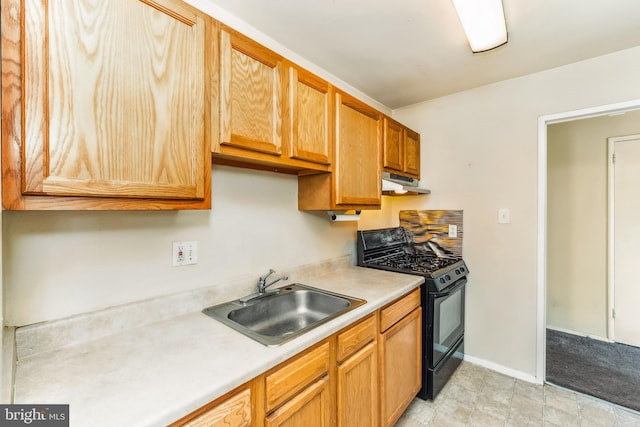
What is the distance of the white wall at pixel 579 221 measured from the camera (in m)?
2.79

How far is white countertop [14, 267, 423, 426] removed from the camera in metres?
0.73

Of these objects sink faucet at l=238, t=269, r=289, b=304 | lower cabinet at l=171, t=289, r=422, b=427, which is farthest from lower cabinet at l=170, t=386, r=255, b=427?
sink faucet at l=238, t=269, r=289, b=304

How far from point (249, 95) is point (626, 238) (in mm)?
3638

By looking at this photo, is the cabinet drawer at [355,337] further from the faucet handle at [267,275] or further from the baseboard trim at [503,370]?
the baseboard trim at [503,370]

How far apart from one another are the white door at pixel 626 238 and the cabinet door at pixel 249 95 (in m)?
3.36

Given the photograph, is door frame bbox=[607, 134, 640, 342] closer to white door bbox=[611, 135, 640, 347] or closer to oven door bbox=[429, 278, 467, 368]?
white door bbox=[611, 135, 640, 347]

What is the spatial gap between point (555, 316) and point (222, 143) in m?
3.81

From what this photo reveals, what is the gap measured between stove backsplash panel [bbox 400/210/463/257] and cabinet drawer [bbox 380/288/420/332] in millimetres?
872

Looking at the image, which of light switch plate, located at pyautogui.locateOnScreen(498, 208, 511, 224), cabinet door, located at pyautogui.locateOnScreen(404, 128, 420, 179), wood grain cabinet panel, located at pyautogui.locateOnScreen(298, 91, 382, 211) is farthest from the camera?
cabinet door, located at pyautogui.locateOnScreen(404, 128, 420, 179)

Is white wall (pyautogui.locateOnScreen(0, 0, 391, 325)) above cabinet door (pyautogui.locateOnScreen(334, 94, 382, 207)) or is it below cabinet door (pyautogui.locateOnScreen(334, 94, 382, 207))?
below

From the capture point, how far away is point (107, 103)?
893 millimetres

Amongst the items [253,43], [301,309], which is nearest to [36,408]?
[301,309]

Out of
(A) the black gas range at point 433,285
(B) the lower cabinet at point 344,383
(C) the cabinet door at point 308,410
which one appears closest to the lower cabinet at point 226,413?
(B) the lower cabinet at point 344,383

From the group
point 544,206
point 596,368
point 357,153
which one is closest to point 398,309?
point 357,153
